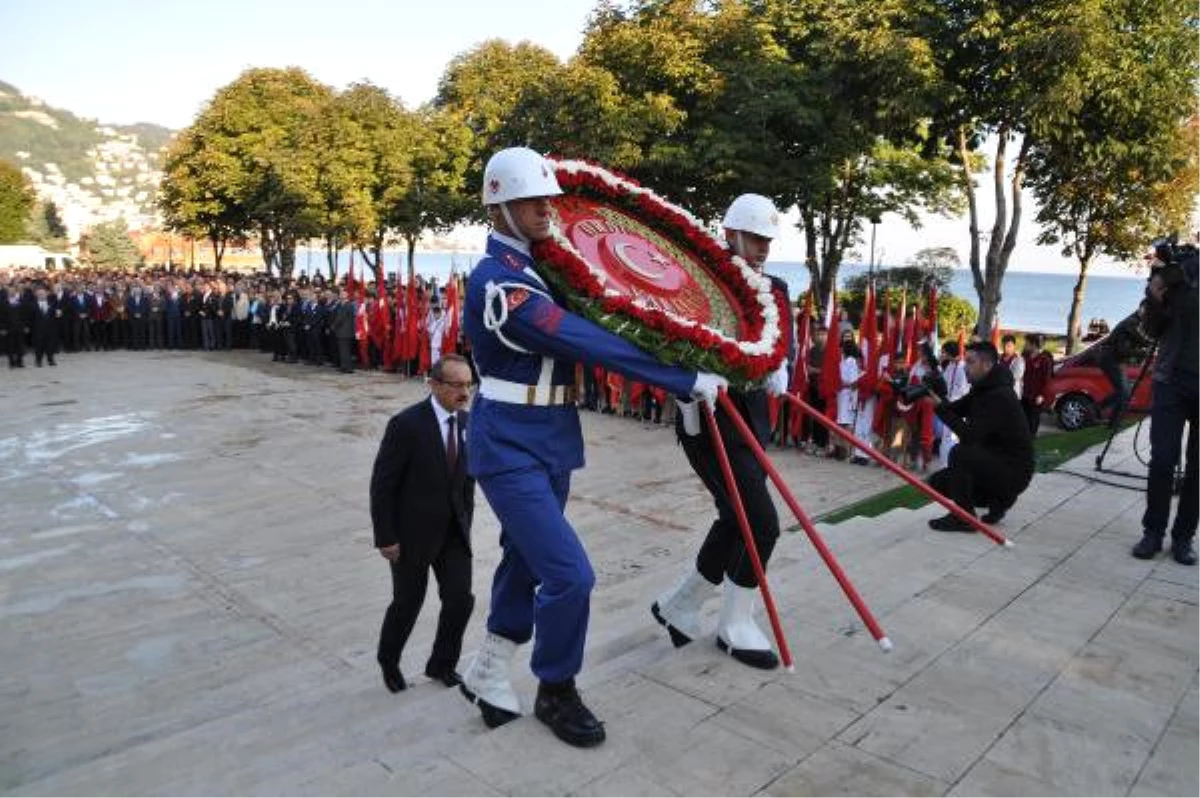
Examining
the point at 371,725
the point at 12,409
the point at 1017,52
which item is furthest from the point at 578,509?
the point at 1017,52

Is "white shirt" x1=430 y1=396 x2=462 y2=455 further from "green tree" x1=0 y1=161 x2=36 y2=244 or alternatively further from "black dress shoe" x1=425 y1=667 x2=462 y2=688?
"green tree" x1=0 y1=161 x2=36 y2=244

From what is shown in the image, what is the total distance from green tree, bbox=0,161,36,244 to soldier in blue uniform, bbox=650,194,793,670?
80.4 metres

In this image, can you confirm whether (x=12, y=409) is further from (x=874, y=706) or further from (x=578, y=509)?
(x=874, y=706)

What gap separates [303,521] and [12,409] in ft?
29.7

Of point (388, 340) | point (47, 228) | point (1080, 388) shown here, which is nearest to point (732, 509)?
point (1080, 388)

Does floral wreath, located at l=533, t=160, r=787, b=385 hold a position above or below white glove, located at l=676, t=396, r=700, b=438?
above

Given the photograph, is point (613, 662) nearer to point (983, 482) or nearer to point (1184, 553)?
point (983, 482)

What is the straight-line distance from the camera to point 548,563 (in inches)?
131

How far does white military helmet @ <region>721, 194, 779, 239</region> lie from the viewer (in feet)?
14.3

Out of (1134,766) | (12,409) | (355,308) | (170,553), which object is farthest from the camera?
(355,308)

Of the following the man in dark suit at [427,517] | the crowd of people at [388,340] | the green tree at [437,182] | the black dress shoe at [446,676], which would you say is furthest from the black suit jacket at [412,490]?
the green tree at [437,182]

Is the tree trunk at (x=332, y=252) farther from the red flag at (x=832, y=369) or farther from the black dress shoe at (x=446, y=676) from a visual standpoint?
the black dress shoe at (x=446, y=676)

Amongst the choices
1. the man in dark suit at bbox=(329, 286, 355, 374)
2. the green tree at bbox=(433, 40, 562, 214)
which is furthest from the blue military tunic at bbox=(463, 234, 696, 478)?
the green tree at bbox=(433, 40, 562, 214)

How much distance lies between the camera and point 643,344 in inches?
130
